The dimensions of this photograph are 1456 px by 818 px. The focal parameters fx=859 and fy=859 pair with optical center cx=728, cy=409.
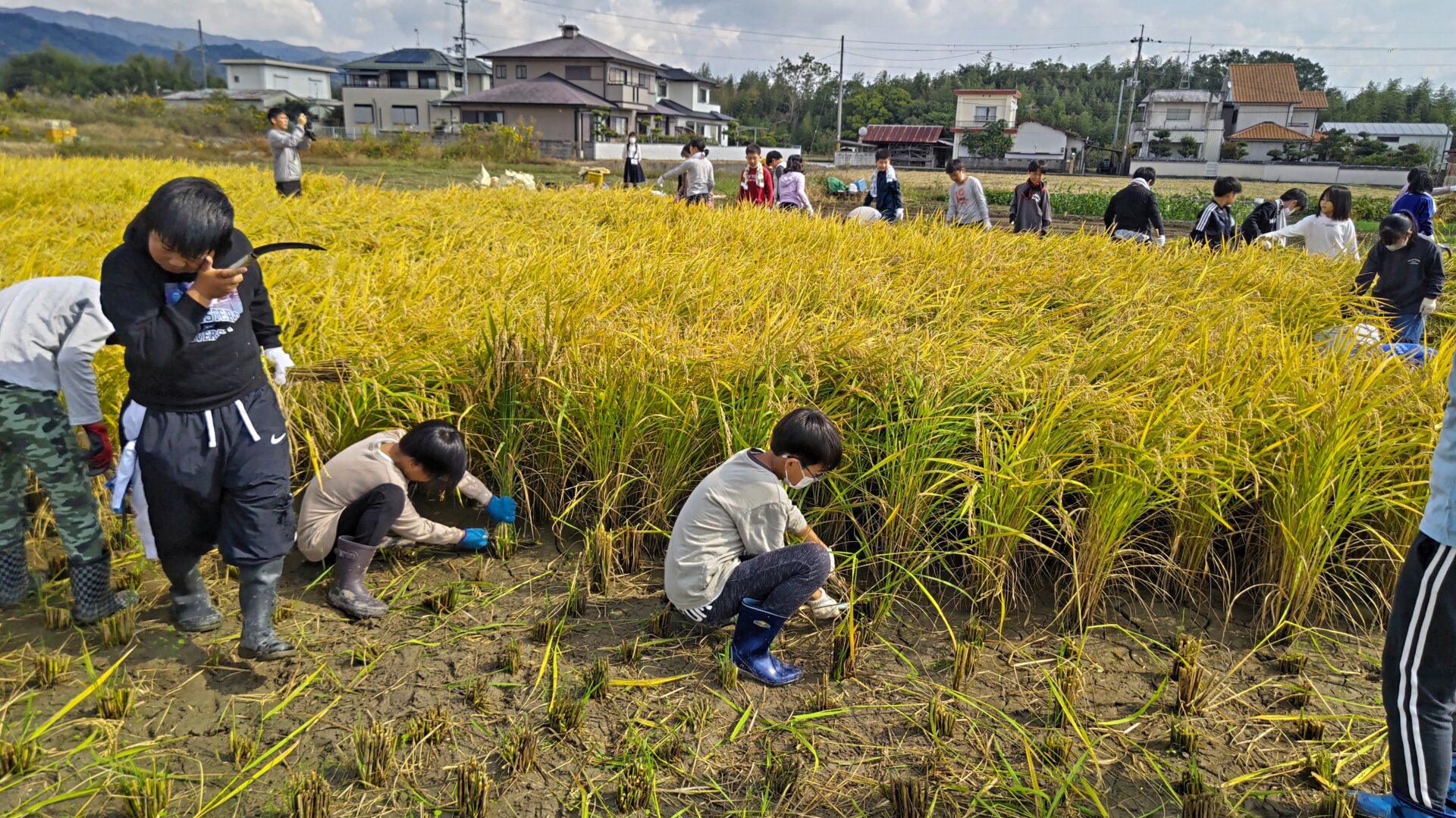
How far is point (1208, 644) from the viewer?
2641mm

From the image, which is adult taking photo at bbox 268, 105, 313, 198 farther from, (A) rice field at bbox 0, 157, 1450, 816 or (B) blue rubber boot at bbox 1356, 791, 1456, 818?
(B) blue rubber boot at bbox 1356, 791, 1456, 818

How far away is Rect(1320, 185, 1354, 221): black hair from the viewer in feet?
20.0

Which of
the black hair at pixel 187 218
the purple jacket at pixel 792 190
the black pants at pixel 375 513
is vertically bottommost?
the black pants at pixel 375 513

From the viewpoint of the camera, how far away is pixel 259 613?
232cm

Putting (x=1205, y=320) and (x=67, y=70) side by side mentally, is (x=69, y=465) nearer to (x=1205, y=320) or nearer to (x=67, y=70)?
(x=1205, y=320)

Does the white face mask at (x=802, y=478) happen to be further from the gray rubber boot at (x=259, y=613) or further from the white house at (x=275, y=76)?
the white house at (x=275, y=76)

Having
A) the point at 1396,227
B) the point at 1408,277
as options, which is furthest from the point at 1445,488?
the point at 1408,277

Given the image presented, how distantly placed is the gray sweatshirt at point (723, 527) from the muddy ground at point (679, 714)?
23 centimetres

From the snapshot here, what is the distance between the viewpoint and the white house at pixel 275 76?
193 ft

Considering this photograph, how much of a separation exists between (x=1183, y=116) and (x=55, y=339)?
2345 inches

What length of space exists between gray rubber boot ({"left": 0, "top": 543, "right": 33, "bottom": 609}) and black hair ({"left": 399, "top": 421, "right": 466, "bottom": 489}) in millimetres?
1137

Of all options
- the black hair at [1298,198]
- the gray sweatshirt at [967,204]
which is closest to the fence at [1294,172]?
the black hair at [1298,198]

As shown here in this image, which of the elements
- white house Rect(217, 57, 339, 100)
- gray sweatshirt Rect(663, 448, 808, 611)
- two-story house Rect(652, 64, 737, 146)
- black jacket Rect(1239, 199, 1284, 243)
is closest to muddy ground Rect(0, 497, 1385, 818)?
gray sweatshirt Rect(663, 448, 808, 611)

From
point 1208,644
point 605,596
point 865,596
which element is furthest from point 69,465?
point 1208,644
